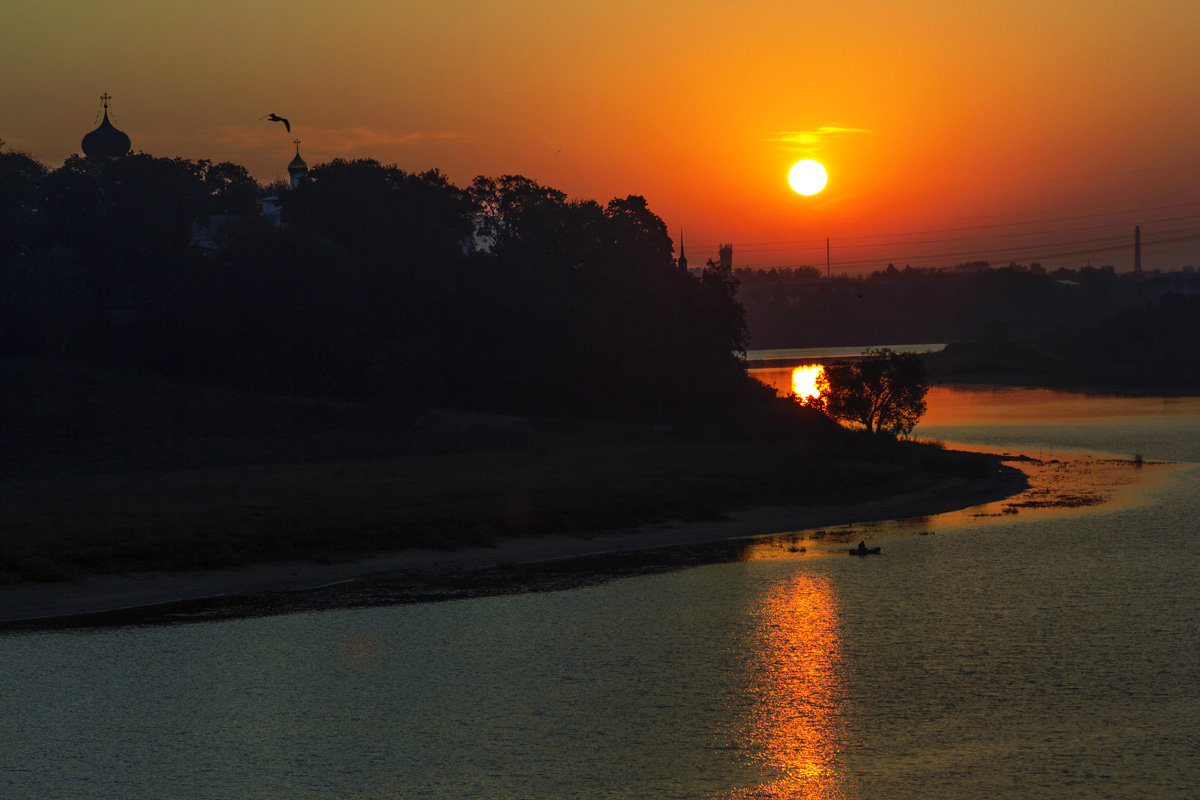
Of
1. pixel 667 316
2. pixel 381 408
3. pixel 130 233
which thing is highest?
pixel 130 233

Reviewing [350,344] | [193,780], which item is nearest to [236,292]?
[350,344]

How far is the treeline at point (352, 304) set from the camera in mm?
98812

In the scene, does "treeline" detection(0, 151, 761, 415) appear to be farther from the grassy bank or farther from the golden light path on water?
the golden light path on water

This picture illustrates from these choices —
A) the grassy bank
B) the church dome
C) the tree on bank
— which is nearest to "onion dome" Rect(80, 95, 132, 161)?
the church dome

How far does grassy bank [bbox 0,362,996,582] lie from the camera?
165ft

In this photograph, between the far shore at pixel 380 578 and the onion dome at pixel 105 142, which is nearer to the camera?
the far shore at pixel 380 578

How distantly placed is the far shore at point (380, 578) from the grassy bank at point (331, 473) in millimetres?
1056

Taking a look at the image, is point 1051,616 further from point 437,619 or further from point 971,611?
point 437,619

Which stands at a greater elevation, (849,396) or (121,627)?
(849,396)

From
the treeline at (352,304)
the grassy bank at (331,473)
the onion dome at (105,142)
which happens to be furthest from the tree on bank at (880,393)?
the onion dome at (105,142)

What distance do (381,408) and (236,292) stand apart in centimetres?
2055

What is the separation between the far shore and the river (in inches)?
87.5

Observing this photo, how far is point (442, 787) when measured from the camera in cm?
2402

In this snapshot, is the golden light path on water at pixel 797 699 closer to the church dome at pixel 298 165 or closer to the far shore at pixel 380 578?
the far shore at pixel 380 578
